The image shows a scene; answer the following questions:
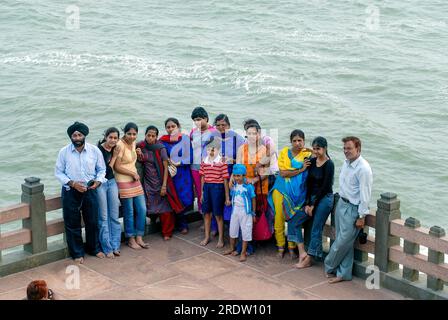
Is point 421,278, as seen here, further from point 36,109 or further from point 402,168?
point 36,109

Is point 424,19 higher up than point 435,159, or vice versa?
point 424,19

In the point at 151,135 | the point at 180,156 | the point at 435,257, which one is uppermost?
the point at 151,135

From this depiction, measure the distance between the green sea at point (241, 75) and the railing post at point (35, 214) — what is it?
11.1 m

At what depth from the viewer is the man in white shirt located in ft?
31.5

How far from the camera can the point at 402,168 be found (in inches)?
957

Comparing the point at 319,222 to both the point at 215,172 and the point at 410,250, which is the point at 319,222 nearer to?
the point at 410,250

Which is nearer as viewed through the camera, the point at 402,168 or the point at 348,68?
the point at 402,168

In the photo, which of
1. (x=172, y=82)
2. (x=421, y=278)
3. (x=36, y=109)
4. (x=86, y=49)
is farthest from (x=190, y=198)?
(x=86, y=49)

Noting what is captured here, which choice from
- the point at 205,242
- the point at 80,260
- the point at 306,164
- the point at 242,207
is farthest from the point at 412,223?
the point at 80,260

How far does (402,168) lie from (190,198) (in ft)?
45.9

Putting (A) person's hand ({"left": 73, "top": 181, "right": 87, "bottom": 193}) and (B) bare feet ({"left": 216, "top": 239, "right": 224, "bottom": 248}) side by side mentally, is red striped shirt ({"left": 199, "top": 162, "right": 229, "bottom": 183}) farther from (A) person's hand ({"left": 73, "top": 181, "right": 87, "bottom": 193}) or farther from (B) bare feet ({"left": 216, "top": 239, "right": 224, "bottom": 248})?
(A) person's hand ({"left": 73, "top": 181, "right": 87, "bottom": 193})

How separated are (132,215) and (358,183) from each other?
306 centimetres

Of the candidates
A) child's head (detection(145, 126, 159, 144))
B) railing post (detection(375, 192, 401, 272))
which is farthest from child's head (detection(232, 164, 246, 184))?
railing post (detection(375, 192, 401, 272))

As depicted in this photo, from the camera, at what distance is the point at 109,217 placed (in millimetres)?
10727
